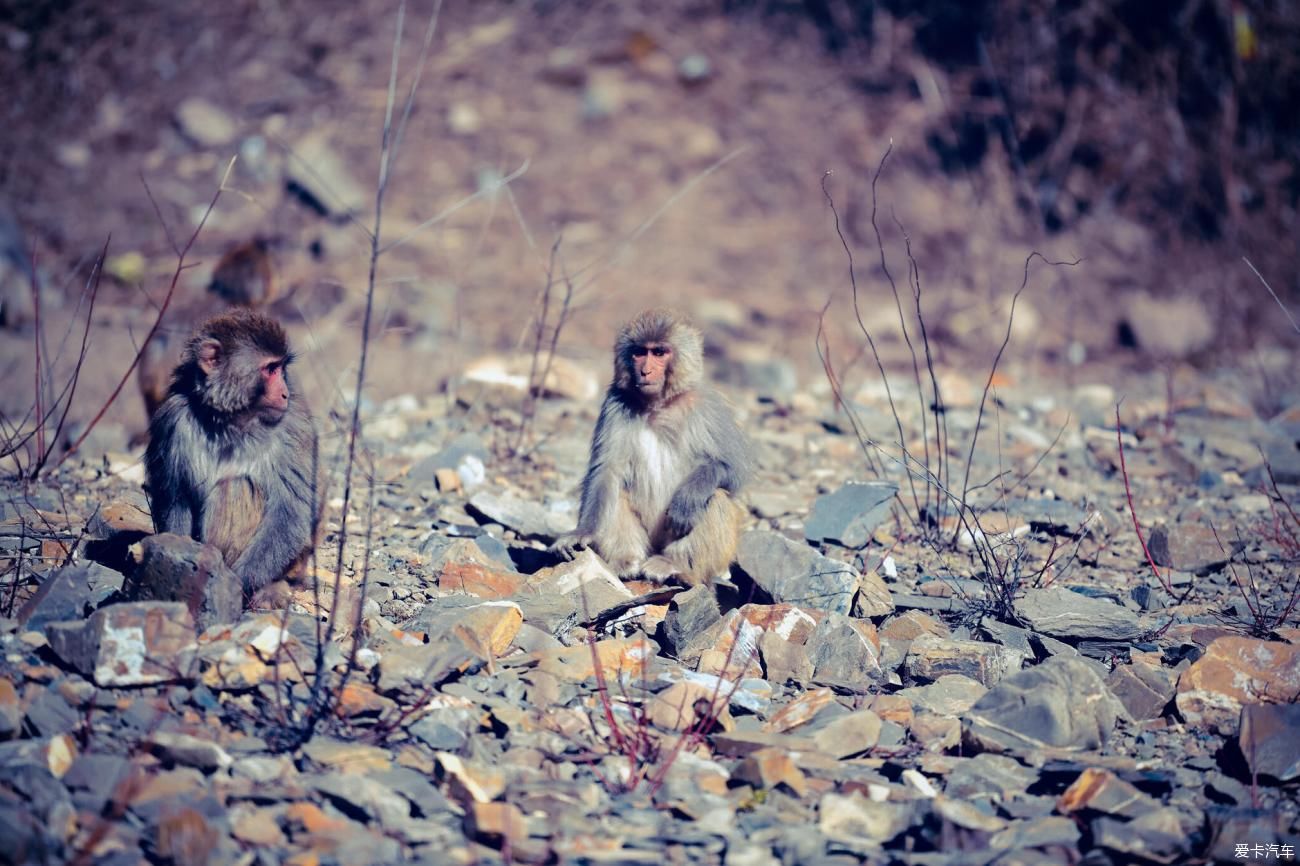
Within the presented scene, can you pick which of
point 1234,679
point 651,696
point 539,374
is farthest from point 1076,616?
point 539,374

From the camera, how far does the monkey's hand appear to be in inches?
212

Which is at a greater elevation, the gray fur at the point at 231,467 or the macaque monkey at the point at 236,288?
the macaque monkey at the point at 236,288

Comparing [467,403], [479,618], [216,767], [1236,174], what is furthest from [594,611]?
[1236,174]

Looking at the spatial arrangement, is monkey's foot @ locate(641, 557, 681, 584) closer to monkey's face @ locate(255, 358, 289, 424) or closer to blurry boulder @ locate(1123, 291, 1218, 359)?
monkey's face @ locate(255, 358, 289, 424)

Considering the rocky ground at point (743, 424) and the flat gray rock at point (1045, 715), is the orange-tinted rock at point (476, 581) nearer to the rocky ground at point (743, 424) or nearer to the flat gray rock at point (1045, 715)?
the rocky ground at point (743, 424)

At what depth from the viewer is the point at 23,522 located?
16.0 feet

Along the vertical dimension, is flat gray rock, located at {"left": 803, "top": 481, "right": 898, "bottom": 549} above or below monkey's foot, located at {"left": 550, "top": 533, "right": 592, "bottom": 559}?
Answer: below

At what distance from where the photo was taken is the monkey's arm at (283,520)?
187 inches

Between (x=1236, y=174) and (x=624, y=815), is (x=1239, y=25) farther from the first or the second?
(x=624, y=815)

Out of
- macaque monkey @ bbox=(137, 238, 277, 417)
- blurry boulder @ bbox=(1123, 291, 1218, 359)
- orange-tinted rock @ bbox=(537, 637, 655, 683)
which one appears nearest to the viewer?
orange-tinted rock @ bbox=(537, 637, 655, 683)

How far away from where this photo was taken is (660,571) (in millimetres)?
5461

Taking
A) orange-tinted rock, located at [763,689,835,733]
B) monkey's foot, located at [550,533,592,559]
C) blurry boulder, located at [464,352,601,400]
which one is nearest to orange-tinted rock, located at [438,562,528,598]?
monkey's foot, located at [550,533,592,559]

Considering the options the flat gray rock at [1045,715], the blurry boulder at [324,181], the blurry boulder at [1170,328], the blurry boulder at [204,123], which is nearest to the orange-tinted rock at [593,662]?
the flat gray rock at [1045,715]

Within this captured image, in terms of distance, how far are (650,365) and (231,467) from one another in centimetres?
189
